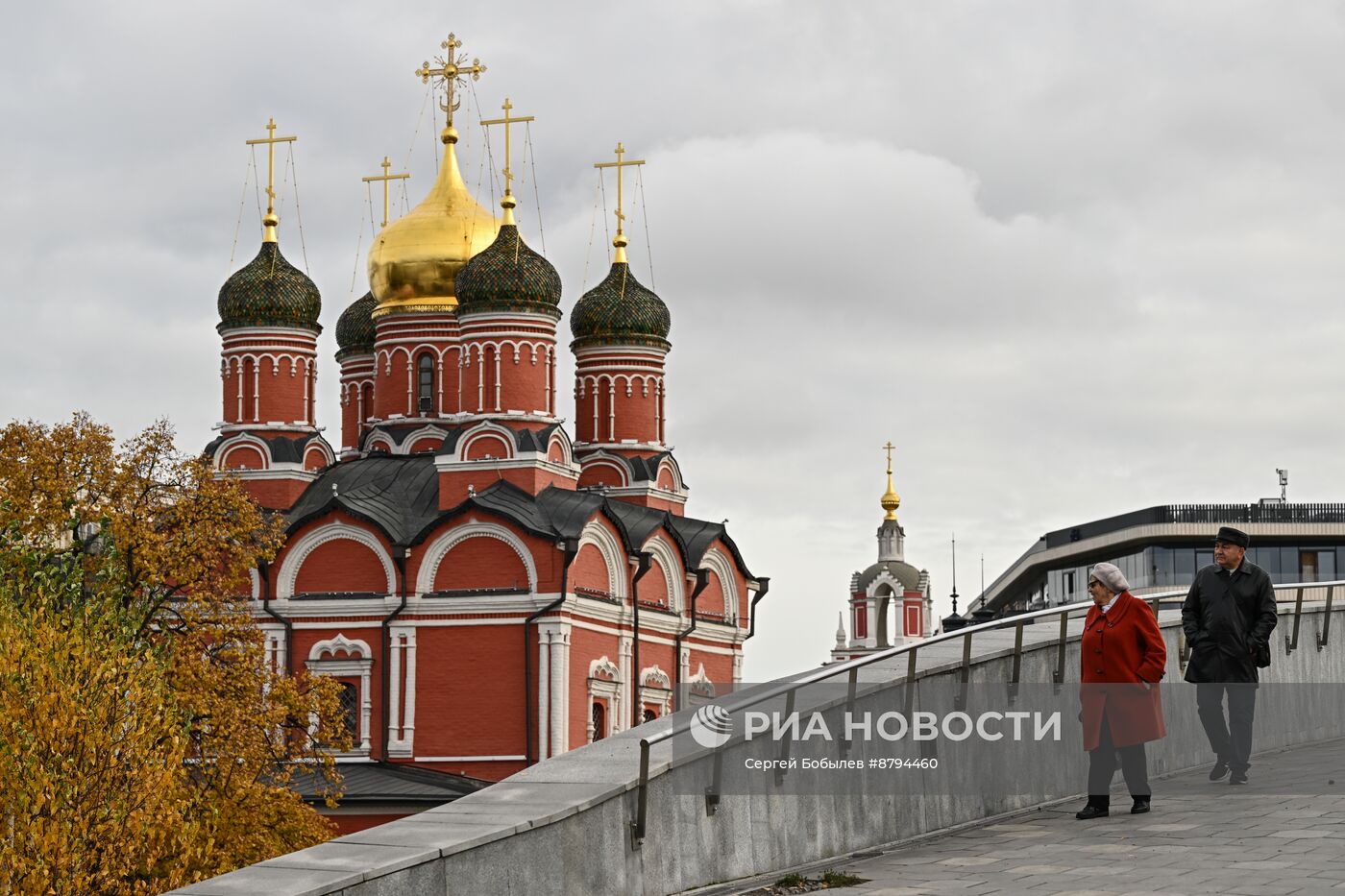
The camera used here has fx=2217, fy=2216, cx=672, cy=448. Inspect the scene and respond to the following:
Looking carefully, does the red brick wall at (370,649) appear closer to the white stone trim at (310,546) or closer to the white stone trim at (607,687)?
the white stone trim at (310,546)

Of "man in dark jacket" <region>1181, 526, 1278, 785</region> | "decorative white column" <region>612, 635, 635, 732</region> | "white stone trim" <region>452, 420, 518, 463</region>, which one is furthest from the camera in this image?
"white stone trim" <region>452, 420, 518, 463</region>

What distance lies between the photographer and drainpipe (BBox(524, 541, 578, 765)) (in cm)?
3875

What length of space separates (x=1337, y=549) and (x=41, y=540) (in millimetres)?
35797

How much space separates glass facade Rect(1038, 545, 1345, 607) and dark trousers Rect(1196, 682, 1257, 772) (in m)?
40.4

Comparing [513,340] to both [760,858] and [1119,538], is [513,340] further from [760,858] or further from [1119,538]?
[760,858]

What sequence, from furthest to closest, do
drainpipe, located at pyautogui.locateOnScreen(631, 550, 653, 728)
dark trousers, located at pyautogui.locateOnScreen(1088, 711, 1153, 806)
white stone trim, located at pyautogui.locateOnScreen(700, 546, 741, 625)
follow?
white stone trim, located at pyautogui.locateOnScreen(700, 546, 741, 625)
drainpipe, located at pyautogui.locateOnScreen(631, 550, 653, 728)
dark trousers, located at pyautogui.locateOnScreen(1088, 711, 1153, 806)

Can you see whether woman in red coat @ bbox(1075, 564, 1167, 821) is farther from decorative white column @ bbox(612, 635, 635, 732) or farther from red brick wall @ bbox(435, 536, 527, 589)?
decorative white column @ bbox(612, 635, 635, 732)

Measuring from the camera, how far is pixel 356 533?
40.2 metres

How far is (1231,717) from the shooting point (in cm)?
1115

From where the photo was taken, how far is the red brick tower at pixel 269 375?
4284 cm

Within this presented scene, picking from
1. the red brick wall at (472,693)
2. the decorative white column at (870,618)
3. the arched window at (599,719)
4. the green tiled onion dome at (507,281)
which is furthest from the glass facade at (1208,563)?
the decorative white column at (870,618)

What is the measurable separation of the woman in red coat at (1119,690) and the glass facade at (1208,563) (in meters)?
41.6

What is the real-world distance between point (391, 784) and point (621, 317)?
44.0 ft

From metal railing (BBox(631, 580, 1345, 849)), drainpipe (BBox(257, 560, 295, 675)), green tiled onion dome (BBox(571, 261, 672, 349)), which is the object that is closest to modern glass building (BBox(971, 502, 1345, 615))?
green tiled onion dome (BBox(571, 261, 672, 349))
